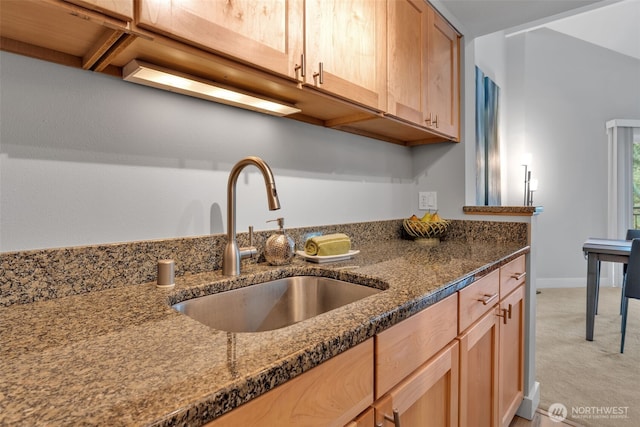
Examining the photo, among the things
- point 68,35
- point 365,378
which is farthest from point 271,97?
point 365,378

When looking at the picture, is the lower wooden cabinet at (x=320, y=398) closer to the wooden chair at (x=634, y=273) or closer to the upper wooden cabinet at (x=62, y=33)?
the upper wooden cabinet at (x=62, y=33)

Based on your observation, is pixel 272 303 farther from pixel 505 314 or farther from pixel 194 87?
pixel 505 314

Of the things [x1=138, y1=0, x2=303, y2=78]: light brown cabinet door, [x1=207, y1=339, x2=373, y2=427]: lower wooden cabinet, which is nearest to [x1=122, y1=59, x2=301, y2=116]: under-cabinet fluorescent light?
[x1=138, y1=0, x2=303, y2=78]: light brown cabinet door

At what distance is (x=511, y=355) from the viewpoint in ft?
5.22

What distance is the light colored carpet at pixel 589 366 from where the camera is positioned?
5.98ft

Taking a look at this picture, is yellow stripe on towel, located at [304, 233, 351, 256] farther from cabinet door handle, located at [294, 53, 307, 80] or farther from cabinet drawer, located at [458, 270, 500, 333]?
cabinet door handle, located at [294, 53, 307, 80]

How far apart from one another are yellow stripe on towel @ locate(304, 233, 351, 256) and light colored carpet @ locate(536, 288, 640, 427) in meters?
1.53

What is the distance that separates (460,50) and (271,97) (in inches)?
55.8

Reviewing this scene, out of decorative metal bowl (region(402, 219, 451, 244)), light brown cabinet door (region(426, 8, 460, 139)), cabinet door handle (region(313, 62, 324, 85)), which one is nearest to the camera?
cabinet door handle (region(313, 62, 324, 85))

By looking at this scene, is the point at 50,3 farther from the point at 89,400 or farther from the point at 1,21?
the point at 89,400

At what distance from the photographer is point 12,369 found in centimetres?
50

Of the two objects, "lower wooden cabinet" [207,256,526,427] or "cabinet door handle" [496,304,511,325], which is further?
"cabinet door handle" [496,304,511,325]

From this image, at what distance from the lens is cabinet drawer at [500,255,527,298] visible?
1.44 metres

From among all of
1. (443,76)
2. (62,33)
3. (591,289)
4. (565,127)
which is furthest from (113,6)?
(565,127)
